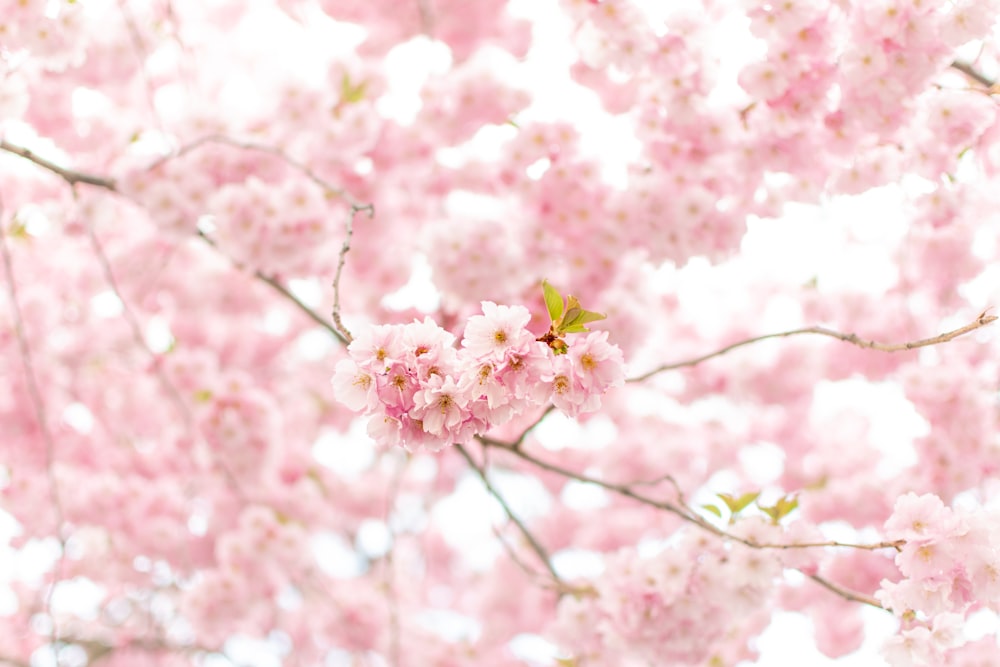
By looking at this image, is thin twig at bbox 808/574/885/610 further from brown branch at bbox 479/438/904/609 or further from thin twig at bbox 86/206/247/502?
thin twig at bbox 86/206/247/502

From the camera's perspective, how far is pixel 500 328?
140 cm

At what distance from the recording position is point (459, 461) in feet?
20.5

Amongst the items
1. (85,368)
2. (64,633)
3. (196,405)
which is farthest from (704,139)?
(64,633)

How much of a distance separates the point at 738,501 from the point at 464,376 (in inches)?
47.6

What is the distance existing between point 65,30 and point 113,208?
4.14 feet

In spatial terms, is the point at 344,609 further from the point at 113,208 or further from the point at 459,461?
the point at 113,208

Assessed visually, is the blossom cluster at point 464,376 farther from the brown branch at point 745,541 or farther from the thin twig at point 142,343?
the thin twig at point 142,343

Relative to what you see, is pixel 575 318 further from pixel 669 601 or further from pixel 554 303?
pixel 669 601

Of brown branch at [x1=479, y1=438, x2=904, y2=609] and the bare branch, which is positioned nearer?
brown branch at [x1=479, y1=438, x2=904, y2=609]

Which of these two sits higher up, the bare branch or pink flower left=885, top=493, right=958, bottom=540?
the bare branch

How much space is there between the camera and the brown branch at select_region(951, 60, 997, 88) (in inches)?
105

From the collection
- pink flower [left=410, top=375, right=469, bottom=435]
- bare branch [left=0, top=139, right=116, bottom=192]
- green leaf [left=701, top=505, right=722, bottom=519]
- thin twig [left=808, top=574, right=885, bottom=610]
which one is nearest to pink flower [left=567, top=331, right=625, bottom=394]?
pink flower [left=410, top=375, right=469, bottom=435]

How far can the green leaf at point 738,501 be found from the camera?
2.31 meters

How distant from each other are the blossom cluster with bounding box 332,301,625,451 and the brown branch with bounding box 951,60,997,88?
1914 mm
